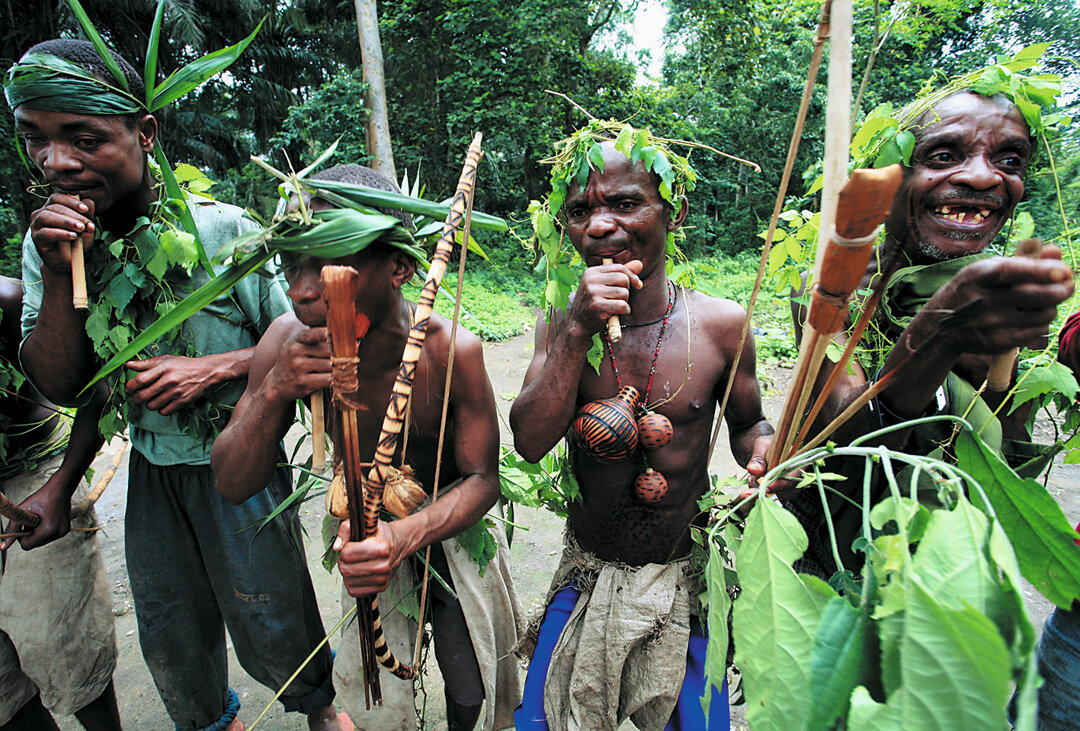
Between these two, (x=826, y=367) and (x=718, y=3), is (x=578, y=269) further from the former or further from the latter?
(x=718, y=3)

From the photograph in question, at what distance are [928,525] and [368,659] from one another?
147cm

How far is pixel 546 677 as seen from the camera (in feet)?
6.44

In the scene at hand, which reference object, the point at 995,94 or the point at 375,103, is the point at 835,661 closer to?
the point at 995,94

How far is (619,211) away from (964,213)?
0.98m

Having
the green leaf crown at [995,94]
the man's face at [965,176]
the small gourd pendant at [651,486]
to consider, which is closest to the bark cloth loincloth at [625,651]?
the small gourd pendant at [651,486]

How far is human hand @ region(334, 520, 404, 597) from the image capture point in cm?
136

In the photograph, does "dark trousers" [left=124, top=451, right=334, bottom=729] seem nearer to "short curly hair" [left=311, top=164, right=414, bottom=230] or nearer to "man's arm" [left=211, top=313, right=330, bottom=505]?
"man's arm" [left=211, top=313, right=330, bottom=505]

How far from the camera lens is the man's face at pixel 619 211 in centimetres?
184

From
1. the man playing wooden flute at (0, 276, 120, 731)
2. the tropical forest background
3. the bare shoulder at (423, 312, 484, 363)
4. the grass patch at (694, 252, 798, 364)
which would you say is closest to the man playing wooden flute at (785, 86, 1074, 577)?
the grass patch at (694, 252, 798, 364)

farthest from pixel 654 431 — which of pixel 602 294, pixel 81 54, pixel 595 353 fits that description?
pixel 81 54

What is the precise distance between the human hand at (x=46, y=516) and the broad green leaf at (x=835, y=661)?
2.67 metres

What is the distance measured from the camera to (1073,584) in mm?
884

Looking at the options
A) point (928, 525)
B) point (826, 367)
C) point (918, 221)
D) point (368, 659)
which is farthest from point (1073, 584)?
point (368, 659)

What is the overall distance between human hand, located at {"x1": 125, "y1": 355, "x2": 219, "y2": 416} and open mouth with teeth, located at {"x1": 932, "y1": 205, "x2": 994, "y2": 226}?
243cm
